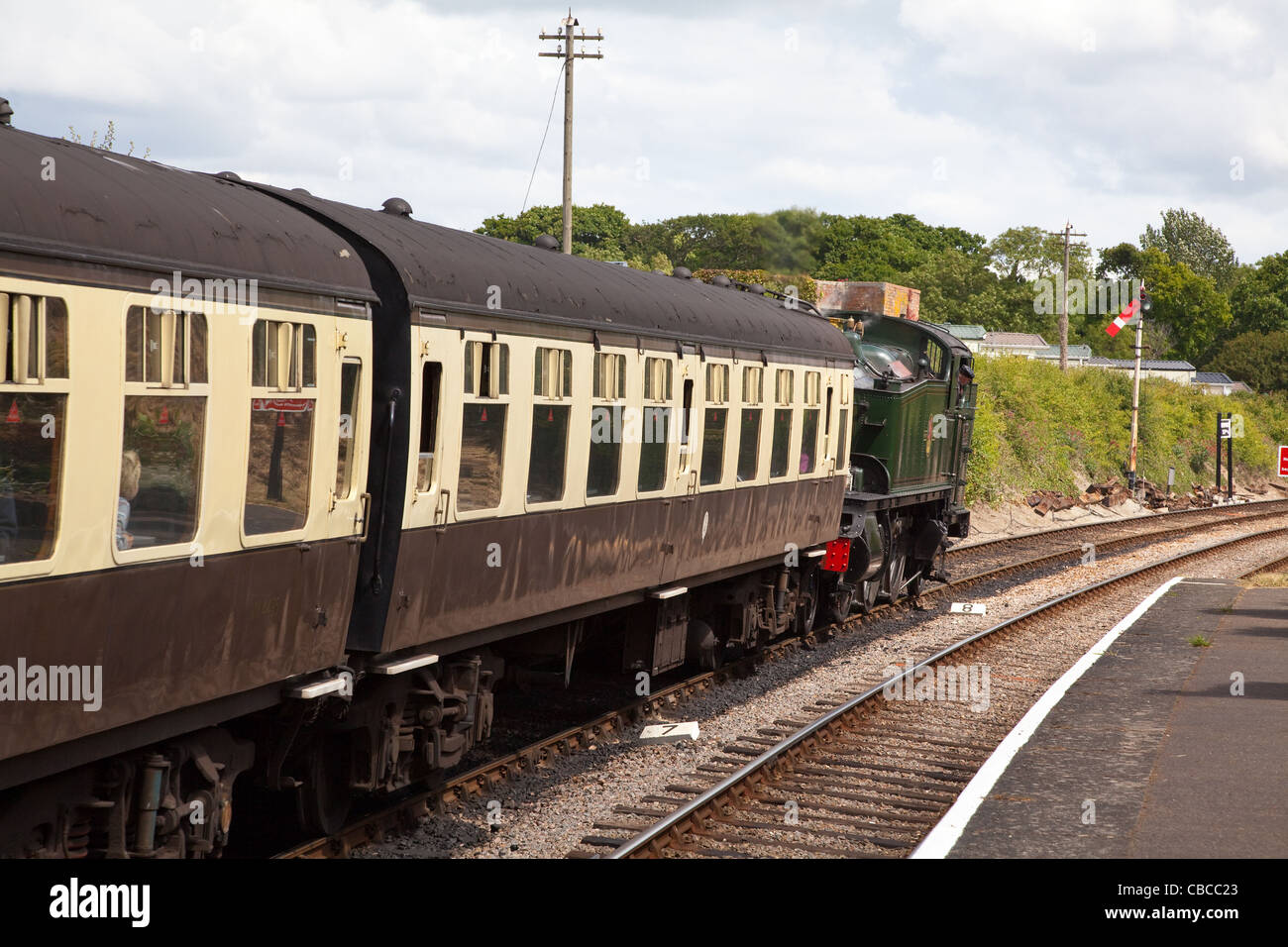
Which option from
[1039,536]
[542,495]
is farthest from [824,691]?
[1039,536]

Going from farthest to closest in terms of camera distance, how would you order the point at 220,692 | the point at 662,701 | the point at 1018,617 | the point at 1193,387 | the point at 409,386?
the point at 1193,387, the point at 1018,617, the point at 662,701, the point at 409,386, the point at 220,692

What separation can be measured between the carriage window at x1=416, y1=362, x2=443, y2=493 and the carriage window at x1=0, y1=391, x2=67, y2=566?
9.02ft

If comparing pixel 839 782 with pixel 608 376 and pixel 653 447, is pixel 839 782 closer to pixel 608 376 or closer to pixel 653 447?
pixel 653 447

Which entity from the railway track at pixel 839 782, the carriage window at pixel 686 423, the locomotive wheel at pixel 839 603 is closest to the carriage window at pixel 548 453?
the railway track at pixel 839 782

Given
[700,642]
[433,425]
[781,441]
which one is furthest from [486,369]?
[781,441]

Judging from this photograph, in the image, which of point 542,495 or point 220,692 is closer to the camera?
point 220,692

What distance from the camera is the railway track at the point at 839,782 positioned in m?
8.80

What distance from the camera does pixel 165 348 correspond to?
18.8 ft

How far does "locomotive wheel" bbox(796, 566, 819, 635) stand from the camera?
1631cm

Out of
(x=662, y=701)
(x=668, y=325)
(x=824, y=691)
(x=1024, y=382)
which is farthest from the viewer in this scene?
(x=1024, y=382)

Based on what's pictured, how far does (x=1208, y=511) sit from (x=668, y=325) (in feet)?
138

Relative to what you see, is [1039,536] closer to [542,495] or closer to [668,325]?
[668,325]

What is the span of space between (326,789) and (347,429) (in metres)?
2.23
